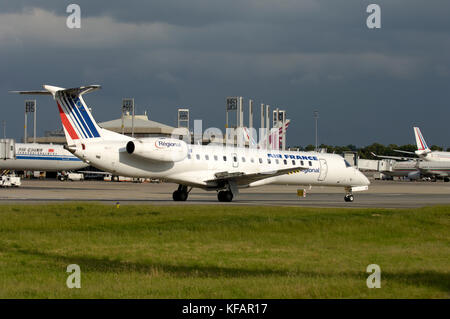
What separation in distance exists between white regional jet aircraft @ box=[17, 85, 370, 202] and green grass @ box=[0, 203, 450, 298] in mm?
7278

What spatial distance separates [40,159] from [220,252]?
218 feet

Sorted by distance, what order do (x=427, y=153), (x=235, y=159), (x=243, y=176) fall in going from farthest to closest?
1. (x=427, y=153)
2. (x=235, y=159)
3. (x=243, y=176)

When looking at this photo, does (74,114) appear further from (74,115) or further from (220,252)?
(220,252)

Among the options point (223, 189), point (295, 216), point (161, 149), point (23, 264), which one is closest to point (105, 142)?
point (161, 149)

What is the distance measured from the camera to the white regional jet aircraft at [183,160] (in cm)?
3394

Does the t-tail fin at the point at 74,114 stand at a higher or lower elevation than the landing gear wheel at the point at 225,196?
higher

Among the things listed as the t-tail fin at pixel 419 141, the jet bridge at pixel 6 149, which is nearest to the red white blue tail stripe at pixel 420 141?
the t-tail fin at pixel 419 141

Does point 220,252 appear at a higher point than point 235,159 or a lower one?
lower

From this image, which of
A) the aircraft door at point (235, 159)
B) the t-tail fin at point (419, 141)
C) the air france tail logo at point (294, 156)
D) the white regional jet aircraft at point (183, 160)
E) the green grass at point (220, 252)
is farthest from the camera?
the t-tail fin at point (419, 141)

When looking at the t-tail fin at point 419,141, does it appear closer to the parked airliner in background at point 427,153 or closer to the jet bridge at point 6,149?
the parked airliner in background at point 427,153

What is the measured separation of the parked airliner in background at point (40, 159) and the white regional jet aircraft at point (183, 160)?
4300cm

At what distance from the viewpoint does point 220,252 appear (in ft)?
54.2

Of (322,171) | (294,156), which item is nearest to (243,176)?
(294,156)

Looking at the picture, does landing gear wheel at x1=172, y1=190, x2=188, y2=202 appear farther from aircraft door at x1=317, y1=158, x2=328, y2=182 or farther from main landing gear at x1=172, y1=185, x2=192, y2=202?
aircraft door at x1=317, y1=158, x2=328, y2=182
